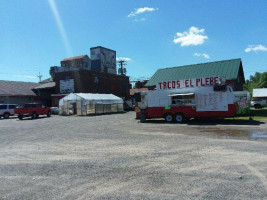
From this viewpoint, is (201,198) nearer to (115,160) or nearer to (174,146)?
(115,160)

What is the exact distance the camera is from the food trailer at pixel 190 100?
1948 centimetres

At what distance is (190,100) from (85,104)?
66.5 feet

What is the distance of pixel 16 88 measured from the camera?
5038 centimetres

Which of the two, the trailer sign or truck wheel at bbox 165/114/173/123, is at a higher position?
the trailer sign

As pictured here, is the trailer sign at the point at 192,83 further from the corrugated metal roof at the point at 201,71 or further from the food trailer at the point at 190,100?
the corrugated metal roof at the point at 201,71

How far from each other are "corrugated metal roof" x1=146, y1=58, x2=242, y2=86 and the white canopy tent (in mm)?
9107

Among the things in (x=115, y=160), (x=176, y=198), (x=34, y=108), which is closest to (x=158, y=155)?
(x=115, y=160)

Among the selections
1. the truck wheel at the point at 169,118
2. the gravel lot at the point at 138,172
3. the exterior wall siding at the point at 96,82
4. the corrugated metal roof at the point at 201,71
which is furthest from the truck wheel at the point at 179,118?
the exterior wall siding at the point at 96,82

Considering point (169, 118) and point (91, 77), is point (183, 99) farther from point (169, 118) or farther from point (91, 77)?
point (91, 77)

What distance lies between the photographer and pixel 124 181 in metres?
6.13

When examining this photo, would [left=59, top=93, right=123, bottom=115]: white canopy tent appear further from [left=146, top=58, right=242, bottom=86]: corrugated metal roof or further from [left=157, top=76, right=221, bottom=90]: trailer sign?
[left=157, top=76, right=221, bottom=90]: trailer sign

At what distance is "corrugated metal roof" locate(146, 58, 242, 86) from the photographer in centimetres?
3211

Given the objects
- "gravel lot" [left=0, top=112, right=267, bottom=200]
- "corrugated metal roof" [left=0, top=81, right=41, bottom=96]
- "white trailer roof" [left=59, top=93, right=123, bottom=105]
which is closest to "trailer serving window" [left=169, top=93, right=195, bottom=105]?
"gravel lot" [left=0, top=112, right=267, bottom=200]

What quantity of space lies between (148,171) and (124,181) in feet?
3.19
